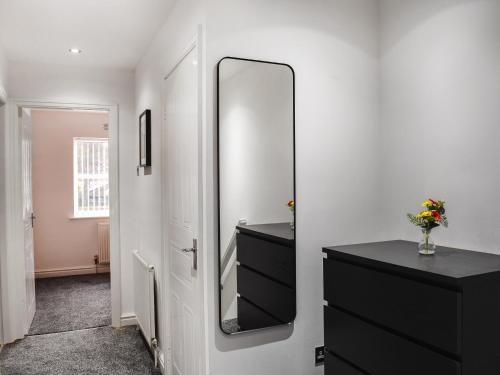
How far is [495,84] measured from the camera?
1703mm

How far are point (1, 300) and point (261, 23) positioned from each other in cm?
310

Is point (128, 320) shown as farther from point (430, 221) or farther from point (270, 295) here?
point (430, 221)

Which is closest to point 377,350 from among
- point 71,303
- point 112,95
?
point 112,95

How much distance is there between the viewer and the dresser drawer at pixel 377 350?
142 cm

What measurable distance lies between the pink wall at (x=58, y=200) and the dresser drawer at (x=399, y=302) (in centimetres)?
484

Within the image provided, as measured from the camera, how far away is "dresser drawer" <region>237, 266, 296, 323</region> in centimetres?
202

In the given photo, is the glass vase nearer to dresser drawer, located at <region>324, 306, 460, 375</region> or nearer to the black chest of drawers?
the black chest of drawers

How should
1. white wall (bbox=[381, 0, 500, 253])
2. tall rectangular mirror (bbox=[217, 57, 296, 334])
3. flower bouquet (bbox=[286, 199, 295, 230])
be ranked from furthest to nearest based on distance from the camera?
flower bouquet (bbox=[286, 199, 295, 230]), tall rectangular mirror (bbox=[217, 57, 296, 334]), white wall (bbox=[381, 0, 500, 253])

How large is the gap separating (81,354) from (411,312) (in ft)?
9.13

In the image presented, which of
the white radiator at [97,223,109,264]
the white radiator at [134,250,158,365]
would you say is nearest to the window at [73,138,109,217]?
the white radiator at [97,223,109,264]

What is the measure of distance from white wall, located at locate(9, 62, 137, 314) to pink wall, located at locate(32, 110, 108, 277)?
83.9 inches

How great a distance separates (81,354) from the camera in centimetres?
332

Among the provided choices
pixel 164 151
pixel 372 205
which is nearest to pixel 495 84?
pixel 372 205

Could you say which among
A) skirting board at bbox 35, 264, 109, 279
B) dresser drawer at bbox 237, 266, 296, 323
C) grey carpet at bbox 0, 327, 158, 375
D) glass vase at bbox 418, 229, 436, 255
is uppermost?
glass vase at bbox 418, 229, 436, 255
